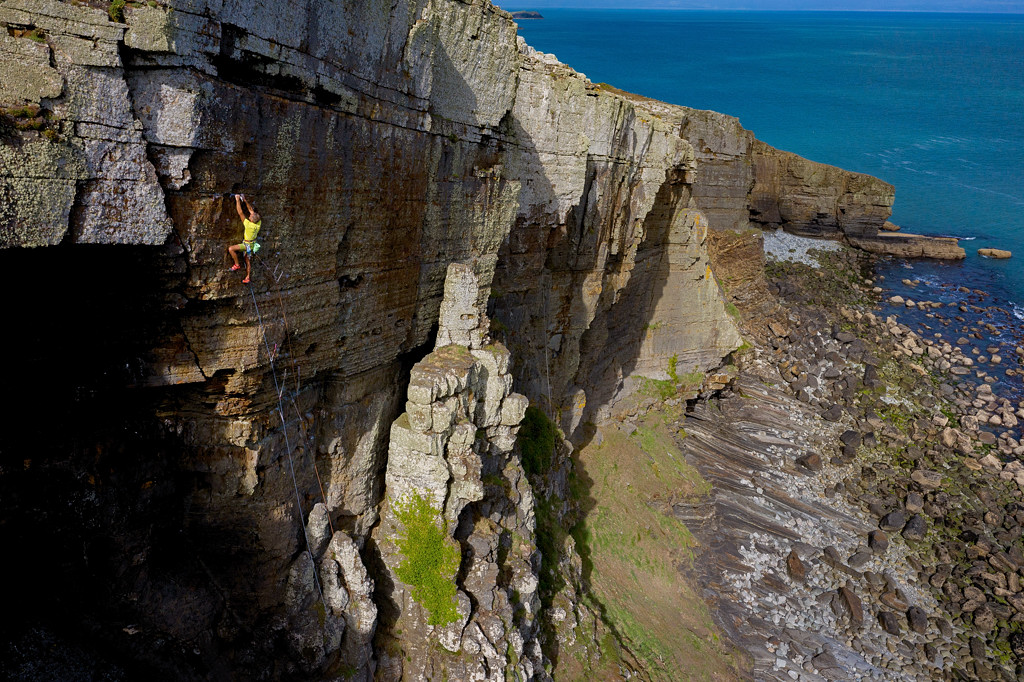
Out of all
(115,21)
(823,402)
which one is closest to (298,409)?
(115,21)

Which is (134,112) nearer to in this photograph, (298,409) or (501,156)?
(298,409)

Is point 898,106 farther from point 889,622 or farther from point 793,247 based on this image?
point 889,622

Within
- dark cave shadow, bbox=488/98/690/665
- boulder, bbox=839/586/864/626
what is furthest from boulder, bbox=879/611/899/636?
dark cave shadow, bbox=488/98/690/665

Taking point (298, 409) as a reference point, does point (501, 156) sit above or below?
above

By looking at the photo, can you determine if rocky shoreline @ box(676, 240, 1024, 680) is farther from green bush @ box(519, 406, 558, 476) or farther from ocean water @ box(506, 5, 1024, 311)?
ocean water @ box(506, 5, 1024, 311)

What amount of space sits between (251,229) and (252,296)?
117 cm

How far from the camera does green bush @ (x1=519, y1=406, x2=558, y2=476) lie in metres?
18.8

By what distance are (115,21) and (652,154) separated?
17.5 m

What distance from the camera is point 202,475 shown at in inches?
415

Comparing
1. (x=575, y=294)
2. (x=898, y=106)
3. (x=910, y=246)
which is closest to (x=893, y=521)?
(x=575, y=294)

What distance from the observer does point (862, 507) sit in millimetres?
25453

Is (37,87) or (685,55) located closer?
(37,87)

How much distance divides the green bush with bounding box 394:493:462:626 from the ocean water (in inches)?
1955

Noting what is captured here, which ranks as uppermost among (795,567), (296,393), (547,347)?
(296,393)
